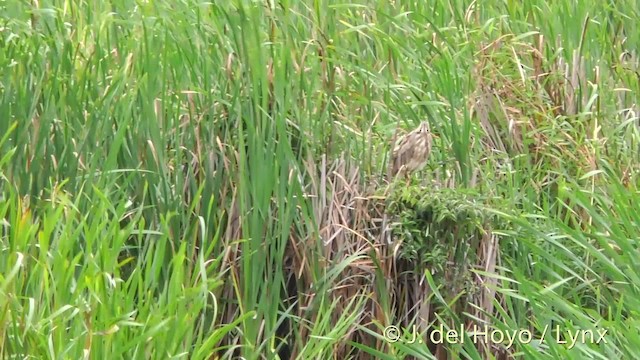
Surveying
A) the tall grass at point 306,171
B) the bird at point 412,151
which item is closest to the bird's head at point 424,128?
the bird at point 412,151

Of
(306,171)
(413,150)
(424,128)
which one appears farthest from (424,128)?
(306,171)

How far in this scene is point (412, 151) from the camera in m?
3.76

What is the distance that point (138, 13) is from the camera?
447 cm

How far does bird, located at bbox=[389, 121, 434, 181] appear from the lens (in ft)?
12.3

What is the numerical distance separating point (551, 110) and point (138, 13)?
1.47 m

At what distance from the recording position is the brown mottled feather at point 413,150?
12.3 ft

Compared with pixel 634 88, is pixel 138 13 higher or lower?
higher

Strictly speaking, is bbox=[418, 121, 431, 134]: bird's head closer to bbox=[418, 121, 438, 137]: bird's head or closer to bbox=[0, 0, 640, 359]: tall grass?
bbox=[418, 121, 438, 137]: bird's head

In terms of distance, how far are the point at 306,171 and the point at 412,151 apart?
323 millimetres

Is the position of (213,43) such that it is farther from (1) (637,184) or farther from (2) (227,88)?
(1) (637,184)

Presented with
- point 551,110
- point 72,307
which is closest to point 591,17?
point 551,110

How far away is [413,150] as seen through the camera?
376cm

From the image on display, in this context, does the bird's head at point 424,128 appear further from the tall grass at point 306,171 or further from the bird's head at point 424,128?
the tall grass at point 306,171

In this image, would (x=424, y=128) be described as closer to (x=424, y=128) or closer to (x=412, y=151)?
(x=424, y=128)
